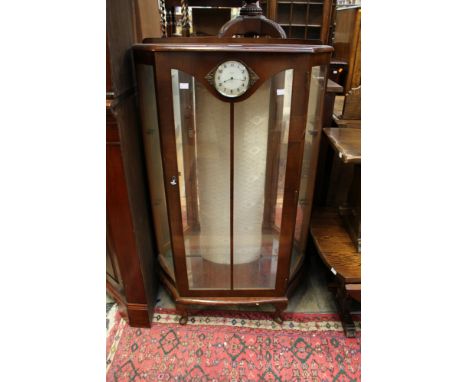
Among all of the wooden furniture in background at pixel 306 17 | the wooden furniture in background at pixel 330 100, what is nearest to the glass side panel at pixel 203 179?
the wooden furniture in background at pixel 330 100

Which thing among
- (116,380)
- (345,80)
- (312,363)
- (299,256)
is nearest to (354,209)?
(299,256)

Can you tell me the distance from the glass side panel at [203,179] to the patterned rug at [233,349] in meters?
0.21

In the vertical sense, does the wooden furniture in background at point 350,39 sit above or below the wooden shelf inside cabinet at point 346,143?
above

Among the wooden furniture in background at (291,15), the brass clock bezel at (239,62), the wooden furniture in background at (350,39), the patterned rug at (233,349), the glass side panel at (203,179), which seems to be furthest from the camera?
the wooden furniture in background at (350,39)

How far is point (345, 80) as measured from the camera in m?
2.96

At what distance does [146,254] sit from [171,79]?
2.37ft

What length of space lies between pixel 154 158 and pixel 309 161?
578mm

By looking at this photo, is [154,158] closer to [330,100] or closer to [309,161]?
[309,161]

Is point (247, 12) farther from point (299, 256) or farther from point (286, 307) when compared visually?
point (286, 307)

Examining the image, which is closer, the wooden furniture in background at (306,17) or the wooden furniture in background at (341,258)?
the wooden furniture in background at (341,258)

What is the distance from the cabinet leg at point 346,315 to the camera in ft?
4.23

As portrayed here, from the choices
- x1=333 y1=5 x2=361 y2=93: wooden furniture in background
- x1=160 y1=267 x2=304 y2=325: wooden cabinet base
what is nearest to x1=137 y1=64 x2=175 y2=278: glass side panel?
x1=160 y1=267 x2=304 y2=325: wooden cabinet base

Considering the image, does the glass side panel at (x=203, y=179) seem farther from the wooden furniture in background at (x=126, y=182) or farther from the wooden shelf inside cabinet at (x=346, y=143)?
the wooden shelf inside cabinet at (x=346, y=143)

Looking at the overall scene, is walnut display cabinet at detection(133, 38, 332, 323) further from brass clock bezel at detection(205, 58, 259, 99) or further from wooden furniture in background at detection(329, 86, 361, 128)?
wooden furniture in background at detection(329, 86, 361, 128)
